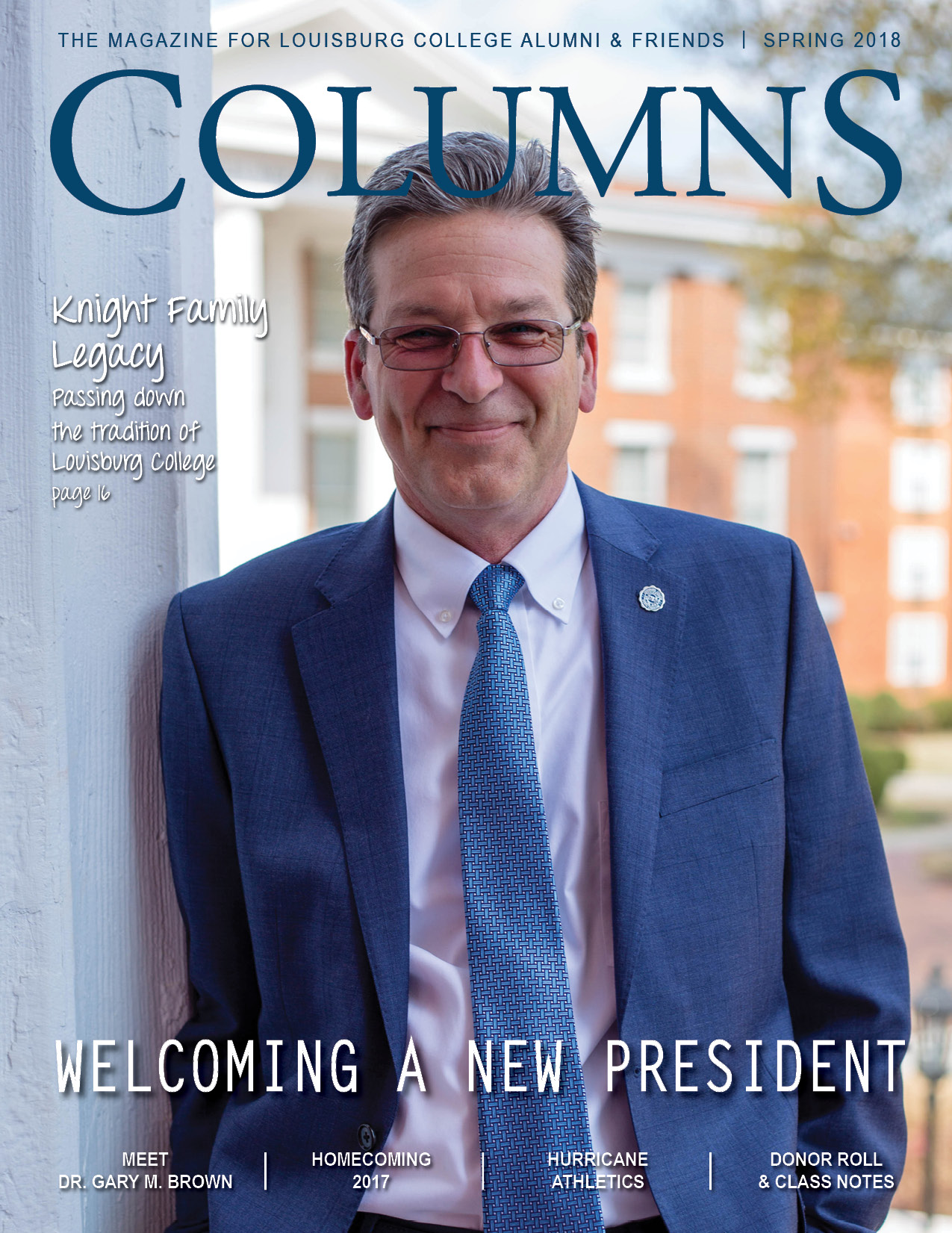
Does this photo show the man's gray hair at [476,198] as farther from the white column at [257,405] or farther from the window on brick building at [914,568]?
the window on brick building at [914,568]

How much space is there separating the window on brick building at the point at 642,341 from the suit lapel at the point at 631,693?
36.7 ft

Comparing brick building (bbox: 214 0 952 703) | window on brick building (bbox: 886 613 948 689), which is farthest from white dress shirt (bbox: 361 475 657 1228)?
window on brick building (bbox: 886 613 948 689)

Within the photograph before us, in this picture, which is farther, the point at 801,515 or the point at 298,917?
the point at 801,515

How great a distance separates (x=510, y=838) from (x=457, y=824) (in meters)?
0.09

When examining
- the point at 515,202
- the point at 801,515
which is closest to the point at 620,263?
the point at 801,515

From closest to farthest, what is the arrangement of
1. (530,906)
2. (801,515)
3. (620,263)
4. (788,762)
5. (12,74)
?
(12,74), (530,906), (788,762), (620,263), (801,515)

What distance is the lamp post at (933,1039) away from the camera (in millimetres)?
2607

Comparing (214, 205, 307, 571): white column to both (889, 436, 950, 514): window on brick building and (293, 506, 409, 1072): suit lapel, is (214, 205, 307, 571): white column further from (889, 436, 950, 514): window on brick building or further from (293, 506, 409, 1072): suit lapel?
(889, 436, 950, 514): window on brick building

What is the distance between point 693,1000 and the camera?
1274mm

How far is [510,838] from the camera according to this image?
123 cm

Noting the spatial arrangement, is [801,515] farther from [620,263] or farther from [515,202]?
[515,202]

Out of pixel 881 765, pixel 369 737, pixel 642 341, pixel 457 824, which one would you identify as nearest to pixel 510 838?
pixel 457 824

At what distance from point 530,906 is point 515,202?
0.81 meters

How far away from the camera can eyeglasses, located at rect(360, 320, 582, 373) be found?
128cm
